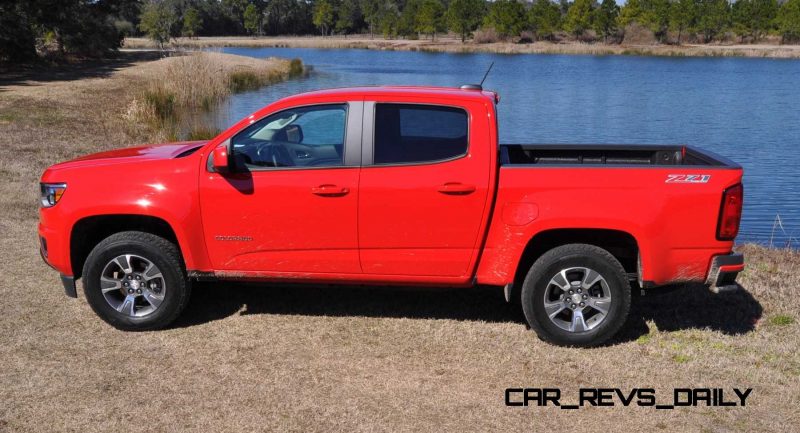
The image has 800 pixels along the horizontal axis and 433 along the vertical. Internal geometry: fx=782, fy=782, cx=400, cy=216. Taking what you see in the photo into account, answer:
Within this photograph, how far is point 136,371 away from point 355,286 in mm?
1753

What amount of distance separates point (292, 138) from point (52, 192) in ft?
6.54

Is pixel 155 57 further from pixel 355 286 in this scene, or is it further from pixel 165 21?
pixel 355 286

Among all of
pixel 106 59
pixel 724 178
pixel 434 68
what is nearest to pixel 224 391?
pixel 724 178

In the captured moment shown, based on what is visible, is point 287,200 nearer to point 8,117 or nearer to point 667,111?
point 8,117

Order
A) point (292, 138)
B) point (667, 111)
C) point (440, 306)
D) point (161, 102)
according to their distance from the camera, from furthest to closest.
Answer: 1. point (667, 111)
2. point (161, 102)
3. point (440, 306)
4. point (292, 138)

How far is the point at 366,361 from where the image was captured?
5.80 meters

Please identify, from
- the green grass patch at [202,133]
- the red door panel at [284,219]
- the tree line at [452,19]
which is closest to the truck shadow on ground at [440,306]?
the red door panel at [284,219]

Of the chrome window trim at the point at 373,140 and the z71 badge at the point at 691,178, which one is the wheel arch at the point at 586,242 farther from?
the chrome window trim at the point at 373,140

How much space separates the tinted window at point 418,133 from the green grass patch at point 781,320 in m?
3.16

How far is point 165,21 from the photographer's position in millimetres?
79938

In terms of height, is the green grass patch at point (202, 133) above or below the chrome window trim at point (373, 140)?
below

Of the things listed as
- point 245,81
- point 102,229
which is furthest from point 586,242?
point 245,81

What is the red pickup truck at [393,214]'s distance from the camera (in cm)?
567

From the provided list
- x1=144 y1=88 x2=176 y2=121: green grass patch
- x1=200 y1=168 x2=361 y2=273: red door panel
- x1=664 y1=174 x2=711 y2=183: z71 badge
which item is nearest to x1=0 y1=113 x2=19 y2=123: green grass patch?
x1=144 y1=88 x2=176 y2=121: green grass patch
